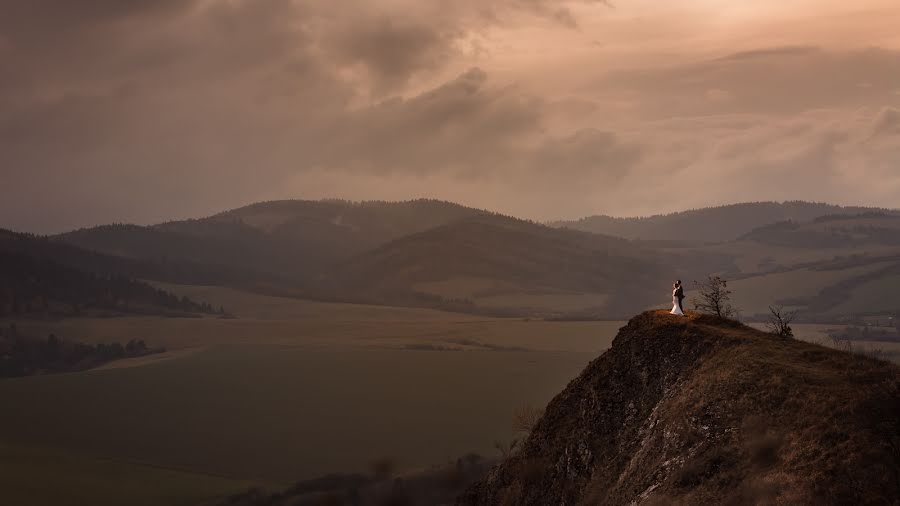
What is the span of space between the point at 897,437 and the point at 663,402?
22.0 m

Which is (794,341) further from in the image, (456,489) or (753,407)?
(456,489)

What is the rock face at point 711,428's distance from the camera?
157ft

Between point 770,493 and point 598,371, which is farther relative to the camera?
point 598,371

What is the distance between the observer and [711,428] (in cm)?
5819

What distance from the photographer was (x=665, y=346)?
73562mm

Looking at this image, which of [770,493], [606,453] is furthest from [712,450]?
[606,453]

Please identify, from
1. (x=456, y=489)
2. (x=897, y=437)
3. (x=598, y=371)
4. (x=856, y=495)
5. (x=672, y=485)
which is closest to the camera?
(x=856, y=495)

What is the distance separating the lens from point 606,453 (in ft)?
231

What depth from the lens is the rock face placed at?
157 feet

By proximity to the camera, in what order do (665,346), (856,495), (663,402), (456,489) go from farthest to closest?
1. (456,489)
2. (665,346)
3. (663,402)
4. (856,495)

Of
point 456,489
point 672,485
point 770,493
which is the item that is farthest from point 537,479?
point 456,489

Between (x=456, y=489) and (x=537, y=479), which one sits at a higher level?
(x=537, y=479)

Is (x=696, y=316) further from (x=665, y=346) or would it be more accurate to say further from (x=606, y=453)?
(x=606, y=453)

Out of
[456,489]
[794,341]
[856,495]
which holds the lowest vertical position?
[456,489]
